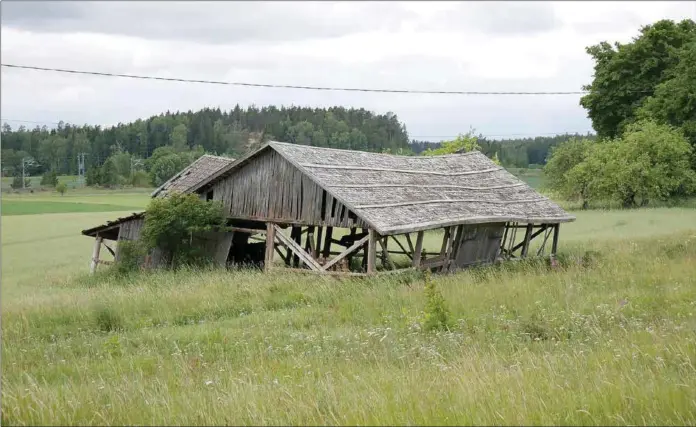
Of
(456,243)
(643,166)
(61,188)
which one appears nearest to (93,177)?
(61,188)

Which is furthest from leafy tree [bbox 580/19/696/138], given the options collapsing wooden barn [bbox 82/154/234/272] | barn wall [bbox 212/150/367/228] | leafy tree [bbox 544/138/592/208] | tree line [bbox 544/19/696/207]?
barn wall [bbox 212/150/367/228]

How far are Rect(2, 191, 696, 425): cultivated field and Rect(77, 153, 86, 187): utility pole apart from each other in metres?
63.6

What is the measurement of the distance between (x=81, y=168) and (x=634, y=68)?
200 ft

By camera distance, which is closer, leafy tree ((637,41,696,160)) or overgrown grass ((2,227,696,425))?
overgrown grass ((2,227,696,425))

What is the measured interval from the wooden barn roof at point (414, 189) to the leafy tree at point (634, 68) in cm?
2483

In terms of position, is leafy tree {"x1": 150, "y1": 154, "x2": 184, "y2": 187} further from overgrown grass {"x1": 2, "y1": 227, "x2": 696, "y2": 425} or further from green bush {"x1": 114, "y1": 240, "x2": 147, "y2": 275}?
overgrown grass {"x1": 2, "y1": 227, "x2": 696, "y2": 425}

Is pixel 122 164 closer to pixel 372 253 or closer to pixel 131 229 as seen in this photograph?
pixel 131 229

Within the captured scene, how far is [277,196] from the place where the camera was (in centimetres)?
2162

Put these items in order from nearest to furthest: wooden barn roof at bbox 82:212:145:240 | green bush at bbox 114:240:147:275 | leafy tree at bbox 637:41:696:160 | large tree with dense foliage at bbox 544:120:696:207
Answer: green bush at bbox 114:240:147:275 → wooden barn roof at bbox 82:212:145:240 → leafy tree at bbox 637:41:696:160 → large tree with dense foliage at bbox 544:120:696:207

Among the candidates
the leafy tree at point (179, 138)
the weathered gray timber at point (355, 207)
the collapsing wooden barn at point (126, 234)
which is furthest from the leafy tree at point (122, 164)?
the weathered gray timber at point (355, 207)

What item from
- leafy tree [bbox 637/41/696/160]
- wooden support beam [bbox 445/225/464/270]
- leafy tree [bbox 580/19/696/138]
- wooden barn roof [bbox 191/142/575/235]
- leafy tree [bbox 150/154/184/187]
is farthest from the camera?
leafy tree [bbox 150/154/184/187]

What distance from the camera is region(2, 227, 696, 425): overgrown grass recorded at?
4961mm

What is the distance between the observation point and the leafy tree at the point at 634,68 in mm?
48281

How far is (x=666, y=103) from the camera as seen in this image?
1743 inches
